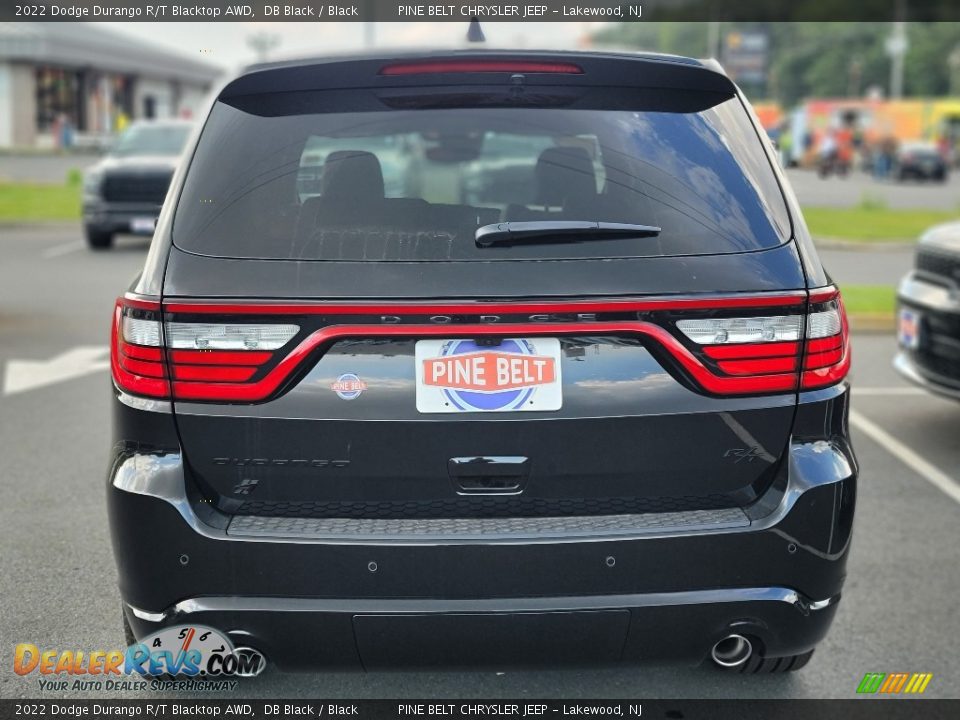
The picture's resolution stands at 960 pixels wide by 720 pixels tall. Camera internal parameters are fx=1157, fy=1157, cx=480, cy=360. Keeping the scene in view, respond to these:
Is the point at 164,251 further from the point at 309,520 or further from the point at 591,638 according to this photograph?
the point at 591,638

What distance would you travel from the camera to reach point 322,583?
102 inches

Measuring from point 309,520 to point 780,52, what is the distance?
137093 millimetres

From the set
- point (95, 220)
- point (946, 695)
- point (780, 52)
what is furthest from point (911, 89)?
point (946, 695)

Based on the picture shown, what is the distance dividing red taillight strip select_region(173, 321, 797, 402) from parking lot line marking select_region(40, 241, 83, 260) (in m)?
13.7

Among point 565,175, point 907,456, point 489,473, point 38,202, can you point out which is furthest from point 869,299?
point 38,202

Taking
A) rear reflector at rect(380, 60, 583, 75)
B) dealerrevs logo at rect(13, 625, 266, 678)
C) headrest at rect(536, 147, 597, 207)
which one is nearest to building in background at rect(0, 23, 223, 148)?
headrest at rect(536, 147, 597, 207)

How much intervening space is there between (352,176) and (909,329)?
14.3 ft

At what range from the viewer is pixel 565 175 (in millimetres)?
3107

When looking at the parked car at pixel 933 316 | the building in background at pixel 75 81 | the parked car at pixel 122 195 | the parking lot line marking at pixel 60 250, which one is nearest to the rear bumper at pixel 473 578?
the parked car at pixel 933 316

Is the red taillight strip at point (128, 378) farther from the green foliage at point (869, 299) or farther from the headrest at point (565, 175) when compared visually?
the green foliage at point (869, 299)

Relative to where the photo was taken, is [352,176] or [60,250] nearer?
[352,176]

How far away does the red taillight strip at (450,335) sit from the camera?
2559 millimetres

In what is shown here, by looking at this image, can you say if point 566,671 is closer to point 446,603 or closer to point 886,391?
point 446,603

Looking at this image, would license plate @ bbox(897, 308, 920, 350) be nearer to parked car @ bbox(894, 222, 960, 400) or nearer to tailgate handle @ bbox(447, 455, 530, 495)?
parked car @ bbox(894, 222, 960, 400)
